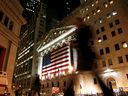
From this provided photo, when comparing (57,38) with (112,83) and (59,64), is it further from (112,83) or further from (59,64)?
(112,83)

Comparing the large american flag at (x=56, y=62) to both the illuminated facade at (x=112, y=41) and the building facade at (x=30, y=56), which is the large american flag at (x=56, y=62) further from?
the building facade at (x=30, y=56)

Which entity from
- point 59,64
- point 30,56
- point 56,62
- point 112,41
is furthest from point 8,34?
point 30,56

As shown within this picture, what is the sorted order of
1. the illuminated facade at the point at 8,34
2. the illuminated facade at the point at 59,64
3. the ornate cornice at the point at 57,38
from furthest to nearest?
the ornate cornice at the point at 57,38 < the illuminated facade at the point at 59,64 < the illuminated facade at the point at 8,34

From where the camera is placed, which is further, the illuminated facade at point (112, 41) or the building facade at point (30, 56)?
the building facade at point (30, 56)

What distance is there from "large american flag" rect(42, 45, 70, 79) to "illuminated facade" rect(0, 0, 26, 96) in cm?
2489

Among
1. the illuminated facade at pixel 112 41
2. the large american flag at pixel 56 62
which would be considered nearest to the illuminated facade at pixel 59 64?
the large american flag at pixel 56 62

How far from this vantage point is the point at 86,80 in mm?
33156

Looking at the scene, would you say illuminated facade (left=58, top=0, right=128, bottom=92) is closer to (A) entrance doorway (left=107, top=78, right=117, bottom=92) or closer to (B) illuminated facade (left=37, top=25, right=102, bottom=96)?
(A) entrance doorway (left=107, top=78, right=117, bottom=92)

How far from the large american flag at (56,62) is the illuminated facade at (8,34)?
24894 mm

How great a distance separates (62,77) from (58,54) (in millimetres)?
7804

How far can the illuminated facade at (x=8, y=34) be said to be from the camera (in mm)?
15492

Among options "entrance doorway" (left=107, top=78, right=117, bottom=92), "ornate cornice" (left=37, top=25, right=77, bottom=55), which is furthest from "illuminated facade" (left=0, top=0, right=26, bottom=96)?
"ornate cornice" (left=37, top=25, right=77, bottom=55)

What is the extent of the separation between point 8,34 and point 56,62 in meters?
29.7

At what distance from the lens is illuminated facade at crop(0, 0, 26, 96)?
15.5 m
